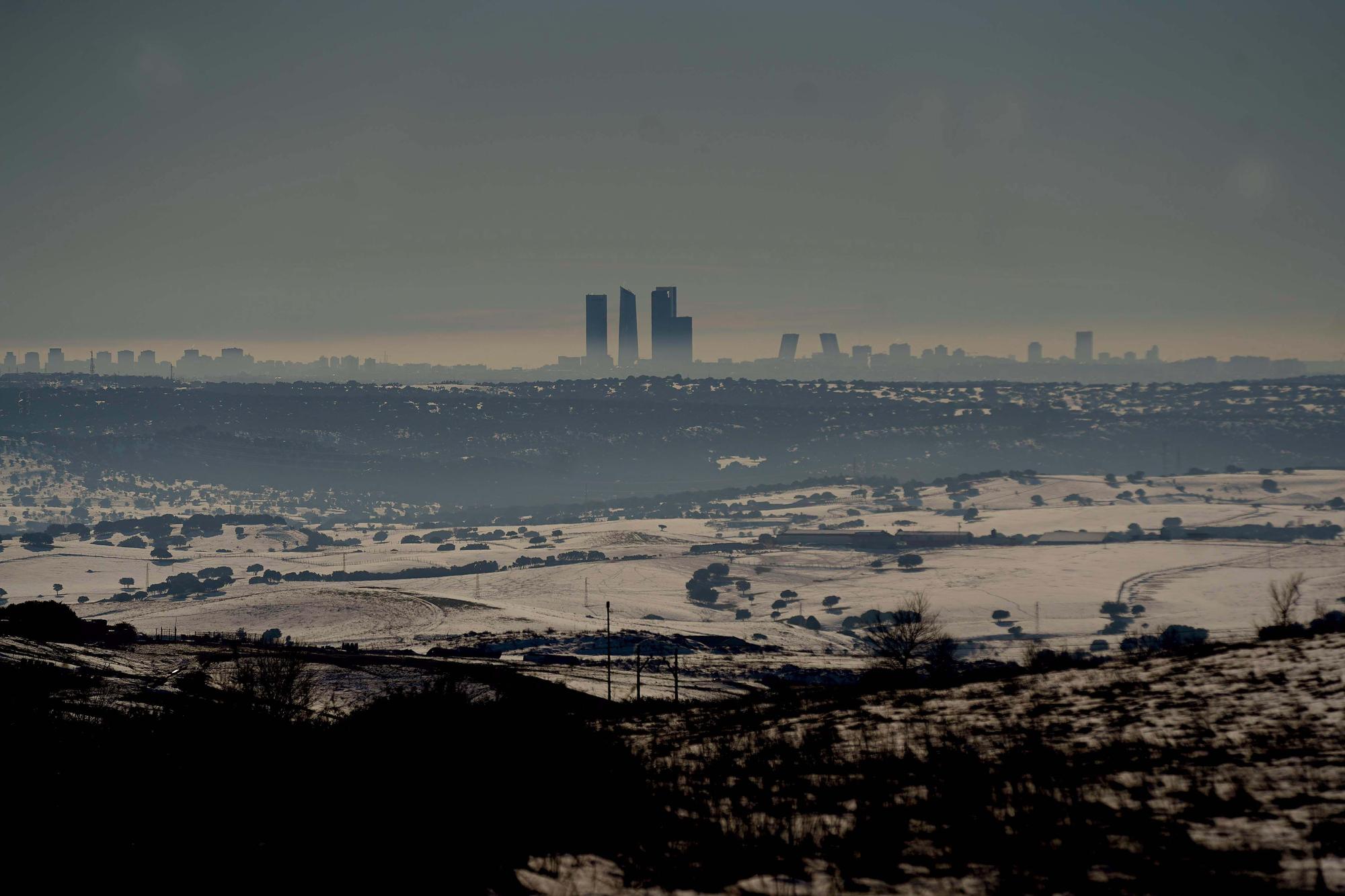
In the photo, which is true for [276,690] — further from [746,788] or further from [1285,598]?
[1285,598]

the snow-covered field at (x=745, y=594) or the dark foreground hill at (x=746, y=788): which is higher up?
the dark foreground hill at (x=746, y=788)

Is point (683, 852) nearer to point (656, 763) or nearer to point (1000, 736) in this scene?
point (656, 763)

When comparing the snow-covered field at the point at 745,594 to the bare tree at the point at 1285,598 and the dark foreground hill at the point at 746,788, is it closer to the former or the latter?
the bare tree at the point at 1285,598

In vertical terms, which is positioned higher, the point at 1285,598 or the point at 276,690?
the point at 276,690

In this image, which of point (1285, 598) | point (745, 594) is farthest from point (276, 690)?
point (745, 594)

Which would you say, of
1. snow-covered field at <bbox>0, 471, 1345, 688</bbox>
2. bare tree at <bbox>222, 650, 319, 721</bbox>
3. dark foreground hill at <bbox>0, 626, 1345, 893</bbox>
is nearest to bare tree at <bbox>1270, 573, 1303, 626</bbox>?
snow-covered field at <bbox>0, 471, 1345, 688</bbox>

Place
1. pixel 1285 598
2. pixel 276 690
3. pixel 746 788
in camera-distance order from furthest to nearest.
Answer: pixel 1285 598, pixel 276 690, pixel 746 788

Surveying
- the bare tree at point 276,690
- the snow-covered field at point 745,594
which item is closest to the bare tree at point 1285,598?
the snow-covered field at point 745,594

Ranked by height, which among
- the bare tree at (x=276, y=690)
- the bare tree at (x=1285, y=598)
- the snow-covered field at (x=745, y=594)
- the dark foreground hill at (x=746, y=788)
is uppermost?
the dark foreground hill at (x=746, y=788)
